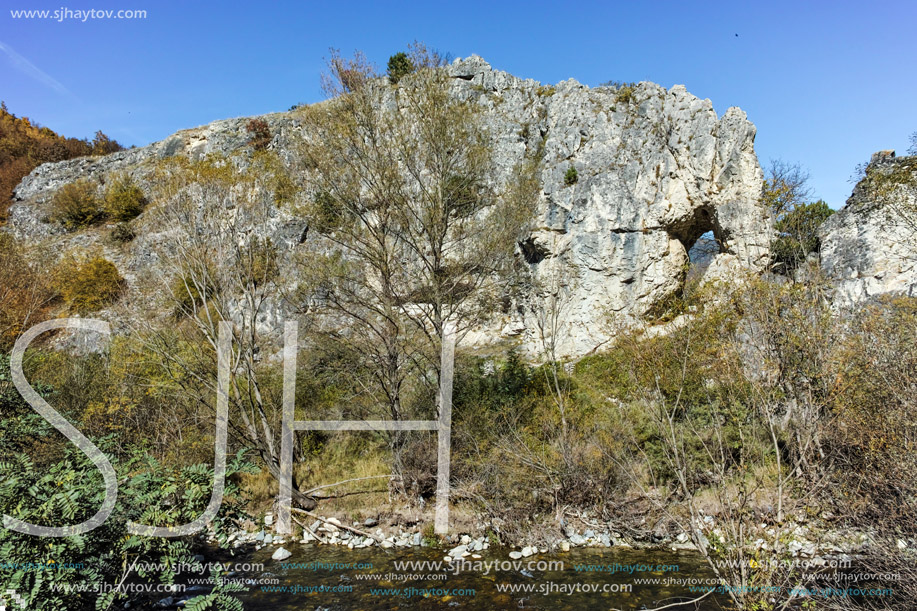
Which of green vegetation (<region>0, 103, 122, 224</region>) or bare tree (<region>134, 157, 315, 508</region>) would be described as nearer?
bare tree (<region>134, 157, 315, 508</region>)

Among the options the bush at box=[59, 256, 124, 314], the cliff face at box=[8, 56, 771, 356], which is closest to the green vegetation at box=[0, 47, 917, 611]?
the bush at box=[59, 256, 124, 314]

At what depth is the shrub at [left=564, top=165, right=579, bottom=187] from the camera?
18438 millimetres

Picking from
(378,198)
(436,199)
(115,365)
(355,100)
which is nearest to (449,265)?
(436,199)

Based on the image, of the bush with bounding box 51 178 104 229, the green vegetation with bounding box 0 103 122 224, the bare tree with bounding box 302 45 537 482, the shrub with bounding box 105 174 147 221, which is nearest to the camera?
the bare tree with bounding box 302 45 537 482

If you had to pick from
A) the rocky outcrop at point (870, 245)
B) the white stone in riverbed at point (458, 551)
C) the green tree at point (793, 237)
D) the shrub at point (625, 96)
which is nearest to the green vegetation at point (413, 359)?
the white stone in riverbed at point (458, 551)

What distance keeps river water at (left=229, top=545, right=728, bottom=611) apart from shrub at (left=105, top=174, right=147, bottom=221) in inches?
1138

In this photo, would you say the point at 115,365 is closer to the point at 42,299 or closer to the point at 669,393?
the point at 42,299

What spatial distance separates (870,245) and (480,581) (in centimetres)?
1494

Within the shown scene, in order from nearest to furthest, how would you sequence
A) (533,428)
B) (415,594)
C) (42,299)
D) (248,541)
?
(415,594)
(248,541)
(533,428)
(42,299)

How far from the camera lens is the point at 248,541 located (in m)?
8.84

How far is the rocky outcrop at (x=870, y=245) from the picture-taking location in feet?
40.1

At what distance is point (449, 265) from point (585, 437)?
491cm

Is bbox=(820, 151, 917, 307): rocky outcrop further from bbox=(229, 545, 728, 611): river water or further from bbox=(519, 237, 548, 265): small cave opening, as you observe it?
bbox=(229, 545, 728, 611): river water

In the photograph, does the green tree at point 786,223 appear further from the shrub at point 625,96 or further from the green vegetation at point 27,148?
the green vegetation at point 27,148
